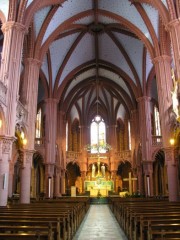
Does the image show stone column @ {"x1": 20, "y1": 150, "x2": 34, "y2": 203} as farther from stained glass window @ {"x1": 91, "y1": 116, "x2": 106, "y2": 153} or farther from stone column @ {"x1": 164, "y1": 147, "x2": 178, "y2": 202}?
stained glass window @ {"x1": 91, "y1": 116, "x2": 106, "y2": 153}

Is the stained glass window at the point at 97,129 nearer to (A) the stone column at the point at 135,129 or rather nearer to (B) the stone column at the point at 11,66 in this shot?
(A) the stone column at the point at 135,129

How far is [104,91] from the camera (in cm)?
3953

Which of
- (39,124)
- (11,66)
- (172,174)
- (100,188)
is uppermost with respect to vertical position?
(39,124)

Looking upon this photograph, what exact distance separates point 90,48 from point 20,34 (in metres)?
14.8

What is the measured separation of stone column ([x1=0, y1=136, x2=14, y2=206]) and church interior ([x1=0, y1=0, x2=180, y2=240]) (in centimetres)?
5

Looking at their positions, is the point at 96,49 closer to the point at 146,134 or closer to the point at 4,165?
the point at 146,134

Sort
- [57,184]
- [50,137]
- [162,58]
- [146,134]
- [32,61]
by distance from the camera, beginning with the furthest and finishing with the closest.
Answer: [57,184] → [146,134] → [50,137] → [32,61] → [162,58]

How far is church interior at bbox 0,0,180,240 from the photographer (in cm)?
1494

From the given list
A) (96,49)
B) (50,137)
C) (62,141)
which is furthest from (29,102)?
(62,141)

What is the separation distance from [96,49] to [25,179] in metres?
18.2

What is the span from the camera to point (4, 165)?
1286cm

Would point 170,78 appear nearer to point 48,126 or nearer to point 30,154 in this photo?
point 30,154

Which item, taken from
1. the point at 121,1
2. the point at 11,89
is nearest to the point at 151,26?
the point at 121,1

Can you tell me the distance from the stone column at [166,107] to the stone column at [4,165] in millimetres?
9820
